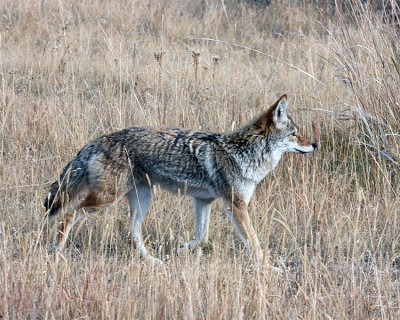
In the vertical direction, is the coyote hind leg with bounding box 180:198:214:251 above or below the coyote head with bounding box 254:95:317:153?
below

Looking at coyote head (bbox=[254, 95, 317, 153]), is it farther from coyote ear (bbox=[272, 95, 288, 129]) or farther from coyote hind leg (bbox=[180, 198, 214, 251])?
coyote hind leg (bbox=[180, 198, 214, 251])

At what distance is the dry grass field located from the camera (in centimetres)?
405

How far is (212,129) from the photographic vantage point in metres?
7.54

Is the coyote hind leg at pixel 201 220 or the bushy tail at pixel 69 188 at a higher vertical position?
the bushy tail at pixel 69 188

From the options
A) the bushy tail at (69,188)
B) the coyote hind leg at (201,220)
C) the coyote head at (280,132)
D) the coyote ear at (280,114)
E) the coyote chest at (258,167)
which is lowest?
the coyote hind leg at (201,220)

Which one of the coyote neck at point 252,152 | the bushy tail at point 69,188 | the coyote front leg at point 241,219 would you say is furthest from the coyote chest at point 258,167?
the bushy tail at point 69,188

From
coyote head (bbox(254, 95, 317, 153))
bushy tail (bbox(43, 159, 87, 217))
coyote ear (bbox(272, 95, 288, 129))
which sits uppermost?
coyote ear (bbox(272, 95, 288, 129))

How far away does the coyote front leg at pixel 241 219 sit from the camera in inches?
208

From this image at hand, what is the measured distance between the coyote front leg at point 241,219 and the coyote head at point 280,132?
600mm

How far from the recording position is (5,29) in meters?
11.1

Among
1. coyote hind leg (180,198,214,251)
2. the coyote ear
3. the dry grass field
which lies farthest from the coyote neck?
coyote hind leg (180,198,214,251)

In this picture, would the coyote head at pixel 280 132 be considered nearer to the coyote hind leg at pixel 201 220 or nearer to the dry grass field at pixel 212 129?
the dry grass field at pixel 212 129

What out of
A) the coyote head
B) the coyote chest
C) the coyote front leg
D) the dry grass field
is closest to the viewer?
the dry grass field

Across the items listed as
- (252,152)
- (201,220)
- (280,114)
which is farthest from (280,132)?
(201,220)
